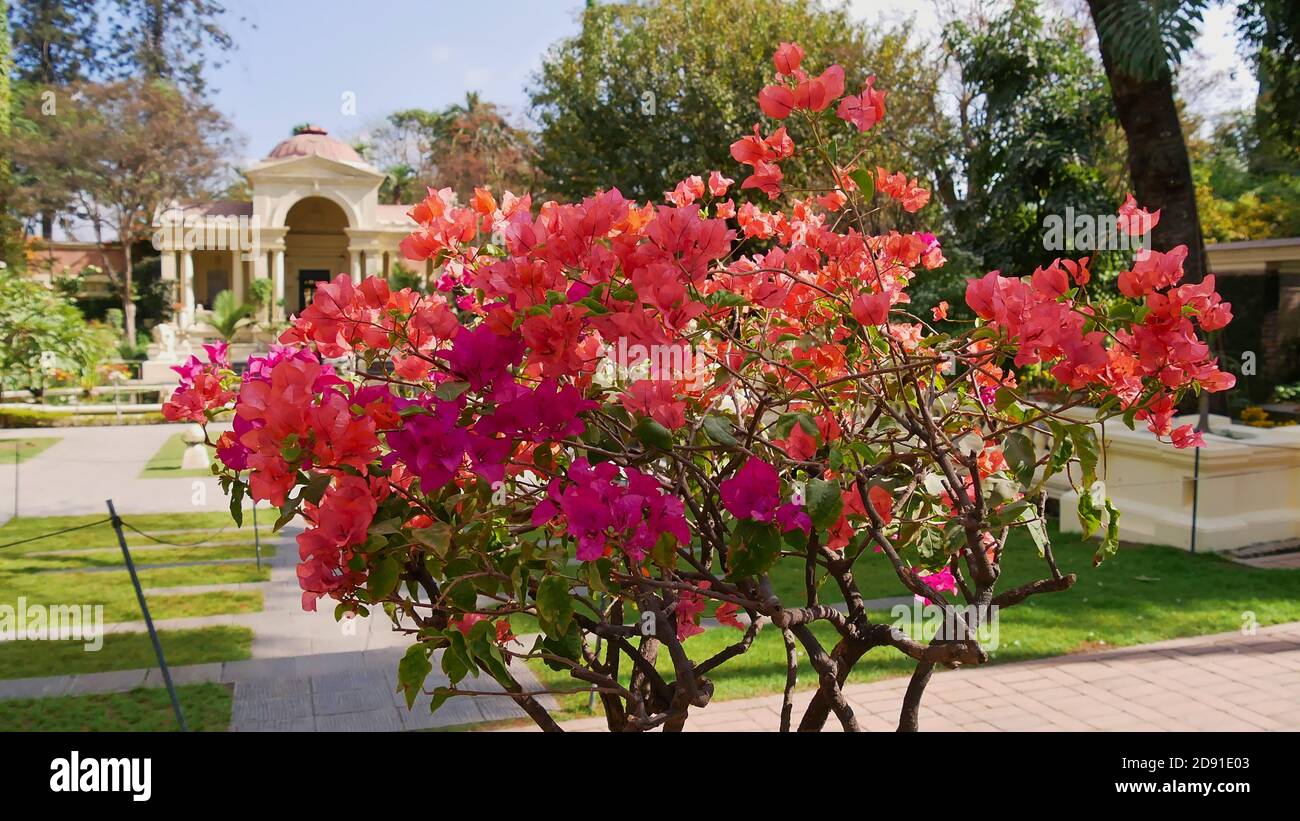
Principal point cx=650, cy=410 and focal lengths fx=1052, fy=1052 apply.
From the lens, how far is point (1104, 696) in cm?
493

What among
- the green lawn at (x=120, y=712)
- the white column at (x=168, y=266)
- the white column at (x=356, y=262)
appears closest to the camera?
the green lawn at (x=120, y=712)

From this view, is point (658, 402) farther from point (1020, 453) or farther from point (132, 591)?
point (132, 591)

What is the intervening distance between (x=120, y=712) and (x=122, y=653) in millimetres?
1046

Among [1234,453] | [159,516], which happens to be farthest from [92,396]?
[1234,453]

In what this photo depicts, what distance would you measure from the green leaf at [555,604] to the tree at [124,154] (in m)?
35.1

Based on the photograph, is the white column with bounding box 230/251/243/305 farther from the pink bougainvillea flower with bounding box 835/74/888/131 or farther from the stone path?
the pink bougainvillea flower with bounding box 835/74/888/131

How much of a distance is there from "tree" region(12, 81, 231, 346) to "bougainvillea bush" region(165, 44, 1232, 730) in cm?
3453

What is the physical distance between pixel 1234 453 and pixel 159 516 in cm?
899

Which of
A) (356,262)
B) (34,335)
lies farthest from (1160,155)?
(356,262)

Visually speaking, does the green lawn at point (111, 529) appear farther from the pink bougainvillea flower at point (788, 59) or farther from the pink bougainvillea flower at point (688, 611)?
the pink bougainvillea flower at point (788, 59)

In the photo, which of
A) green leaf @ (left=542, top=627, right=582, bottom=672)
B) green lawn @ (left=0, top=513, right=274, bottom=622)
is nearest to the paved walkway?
green leaf @ (left=542, top=627, right=582, bottom=672)

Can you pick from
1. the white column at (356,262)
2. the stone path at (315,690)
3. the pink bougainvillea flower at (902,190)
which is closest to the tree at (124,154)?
the white column at (356,262)

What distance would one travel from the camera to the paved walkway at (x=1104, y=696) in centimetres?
459

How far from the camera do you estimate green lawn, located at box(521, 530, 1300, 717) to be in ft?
17.5
